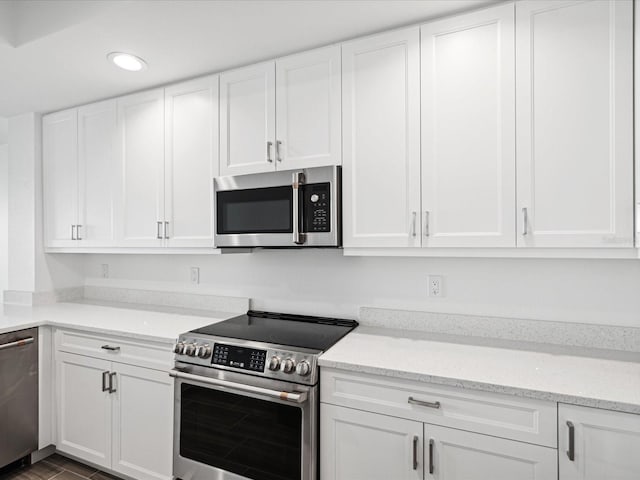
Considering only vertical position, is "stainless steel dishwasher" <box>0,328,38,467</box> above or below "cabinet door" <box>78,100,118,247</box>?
below

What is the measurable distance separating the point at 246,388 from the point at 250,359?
122 mm

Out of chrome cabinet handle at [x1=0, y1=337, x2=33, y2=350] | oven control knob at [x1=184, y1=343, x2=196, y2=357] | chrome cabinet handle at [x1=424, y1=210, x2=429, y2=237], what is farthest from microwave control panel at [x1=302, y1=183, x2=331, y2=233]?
chrome cabinet handle at [x1=0, y1=337, x2=33, y2=350]

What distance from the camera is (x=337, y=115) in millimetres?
1863

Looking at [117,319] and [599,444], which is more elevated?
[117,319]

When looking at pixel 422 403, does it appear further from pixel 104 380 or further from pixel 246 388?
pixel 104 380

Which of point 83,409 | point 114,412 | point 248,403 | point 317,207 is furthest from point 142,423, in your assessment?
point 317,207

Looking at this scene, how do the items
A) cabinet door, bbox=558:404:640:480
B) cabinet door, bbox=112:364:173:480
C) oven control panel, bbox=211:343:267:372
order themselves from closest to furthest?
cabinet door, bbox=558:404:640:480, oven control panel, bbox=211:343:267:372, cabinet door, bbox=112:364:173:480

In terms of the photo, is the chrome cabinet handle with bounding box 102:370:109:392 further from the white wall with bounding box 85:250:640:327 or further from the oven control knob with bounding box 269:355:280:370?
the oven control knob with bounding box 269:355:280:370

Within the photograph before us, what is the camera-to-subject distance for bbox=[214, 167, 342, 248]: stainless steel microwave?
6.05 ft

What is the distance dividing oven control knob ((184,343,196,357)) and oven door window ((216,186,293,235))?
62 cm

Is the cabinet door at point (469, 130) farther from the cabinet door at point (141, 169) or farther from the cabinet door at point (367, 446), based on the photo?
the cabinet door at point (141, 169)

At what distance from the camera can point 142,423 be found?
199cm

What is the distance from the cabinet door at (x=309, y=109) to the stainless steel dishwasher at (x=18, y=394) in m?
1.82

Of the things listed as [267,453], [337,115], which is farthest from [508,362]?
[337,115]
